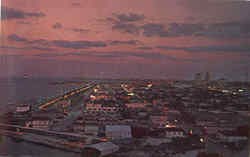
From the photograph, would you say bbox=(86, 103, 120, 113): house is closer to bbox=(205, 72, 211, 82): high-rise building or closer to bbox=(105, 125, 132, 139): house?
bbox=(105, 125, 132, 139): house

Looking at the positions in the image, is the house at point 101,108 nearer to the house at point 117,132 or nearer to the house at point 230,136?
the house at point 117,132

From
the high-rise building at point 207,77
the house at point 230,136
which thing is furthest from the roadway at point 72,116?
the house at point 230,136

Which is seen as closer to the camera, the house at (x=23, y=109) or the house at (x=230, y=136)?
the house at (x=230, y=136)

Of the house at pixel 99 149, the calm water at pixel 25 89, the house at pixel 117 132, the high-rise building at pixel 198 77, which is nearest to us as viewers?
the house at pixel 99 149

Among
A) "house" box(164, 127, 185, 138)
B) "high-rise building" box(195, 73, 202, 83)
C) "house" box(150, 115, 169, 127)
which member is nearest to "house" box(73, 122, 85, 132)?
"house" box(150, 115, 169, 127)

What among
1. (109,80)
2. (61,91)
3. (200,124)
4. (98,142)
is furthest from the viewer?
(61,91)

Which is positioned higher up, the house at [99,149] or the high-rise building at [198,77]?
the high-rise building at [198,77]

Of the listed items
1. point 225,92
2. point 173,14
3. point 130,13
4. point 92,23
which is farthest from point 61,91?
point 225,92

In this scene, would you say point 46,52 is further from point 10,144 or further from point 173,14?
point 173,14
